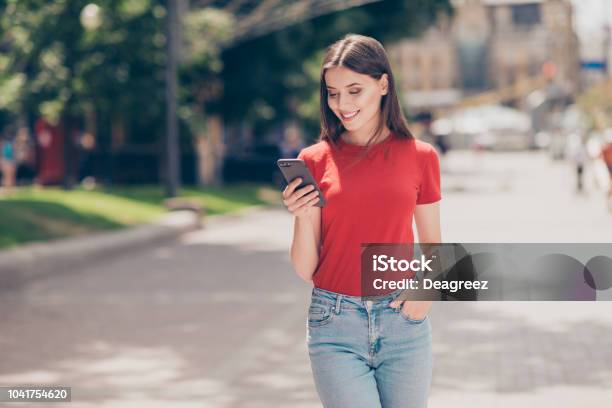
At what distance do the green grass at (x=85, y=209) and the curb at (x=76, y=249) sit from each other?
0.47 meters

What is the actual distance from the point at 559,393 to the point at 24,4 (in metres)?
12.0

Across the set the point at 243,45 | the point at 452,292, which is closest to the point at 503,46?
the point at 243,45

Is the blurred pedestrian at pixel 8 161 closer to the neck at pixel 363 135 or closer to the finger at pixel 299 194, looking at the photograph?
the neck at pixel 363 135

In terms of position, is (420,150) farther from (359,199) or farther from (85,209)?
(85,209)

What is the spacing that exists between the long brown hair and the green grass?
12487 mm

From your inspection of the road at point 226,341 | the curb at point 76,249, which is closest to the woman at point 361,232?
the road at point 226,341

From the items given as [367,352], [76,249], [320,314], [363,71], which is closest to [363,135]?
[363,71]

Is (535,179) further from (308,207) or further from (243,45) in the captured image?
(308,207)

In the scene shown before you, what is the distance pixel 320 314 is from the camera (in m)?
3.85

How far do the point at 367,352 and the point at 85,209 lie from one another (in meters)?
18.7

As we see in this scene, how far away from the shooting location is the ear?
391 centimetres

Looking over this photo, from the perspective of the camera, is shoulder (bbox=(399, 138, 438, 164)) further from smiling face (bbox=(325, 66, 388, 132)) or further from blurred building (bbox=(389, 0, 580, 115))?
blurred building (bbox=(389, 0, 580, 115))

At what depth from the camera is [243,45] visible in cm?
3394

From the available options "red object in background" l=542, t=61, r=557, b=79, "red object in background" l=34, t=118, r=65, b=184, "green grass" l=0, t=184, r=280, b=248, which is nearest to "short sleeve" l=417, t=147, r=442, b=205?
"green grass" l=0, t=184, r=280, b=248
